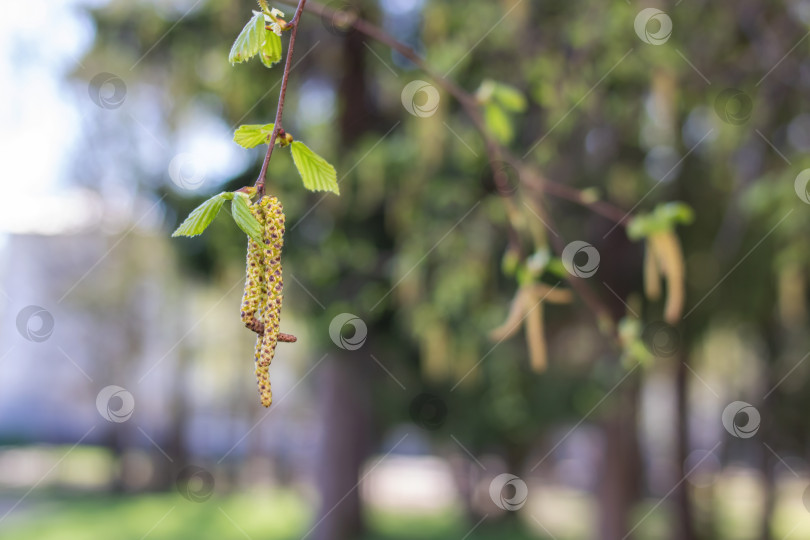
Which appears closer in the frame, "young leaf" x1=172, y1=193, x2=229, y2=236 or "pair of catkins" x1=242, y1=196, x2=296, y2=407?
"pair of catkins" x1=242, y1=196, x2=296, y2=407

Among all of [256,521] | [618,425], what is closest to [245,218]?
[618,425]

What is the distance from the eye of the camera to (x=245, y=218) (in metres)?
0.75

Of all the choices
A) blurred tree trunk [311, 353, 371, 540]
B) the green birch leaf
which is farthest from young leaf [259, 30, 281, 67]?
blurred tree trunk [311, 353, 371, 540]

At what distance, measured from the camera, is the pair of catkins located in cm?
68

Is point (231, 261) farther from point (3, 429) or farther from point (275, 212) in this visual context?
point (3, 429)

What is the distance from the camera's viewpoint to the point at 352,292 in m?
5.56

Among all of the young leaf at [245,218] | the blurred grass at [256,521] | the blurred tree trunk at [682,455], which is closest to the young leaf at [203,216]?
the young leaf at [245,218]

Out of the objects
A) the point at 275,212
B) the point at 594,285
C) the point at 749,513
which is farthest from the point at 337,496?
the point at 749,513

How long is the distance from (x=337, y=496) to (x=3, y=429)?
13.2 m

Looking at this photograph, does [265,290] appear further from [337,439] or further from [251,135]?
[337,439]

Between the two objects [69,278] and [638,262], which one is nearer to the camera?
[638,262]

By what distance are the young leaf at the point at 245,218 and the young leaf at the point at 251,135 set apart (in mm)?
181

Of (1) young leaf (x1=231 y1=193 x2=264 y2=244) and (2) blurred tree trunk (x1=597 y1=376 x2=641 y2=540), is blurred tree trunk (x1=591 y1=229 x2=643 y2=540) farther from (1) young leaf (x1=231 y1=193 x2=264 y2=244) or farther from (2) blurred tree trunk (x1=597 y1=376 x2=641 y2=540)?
(1) young leaf (x1=231 y1=193 x2=264 y2=244)

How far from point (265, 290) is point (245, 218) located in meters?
0.07
